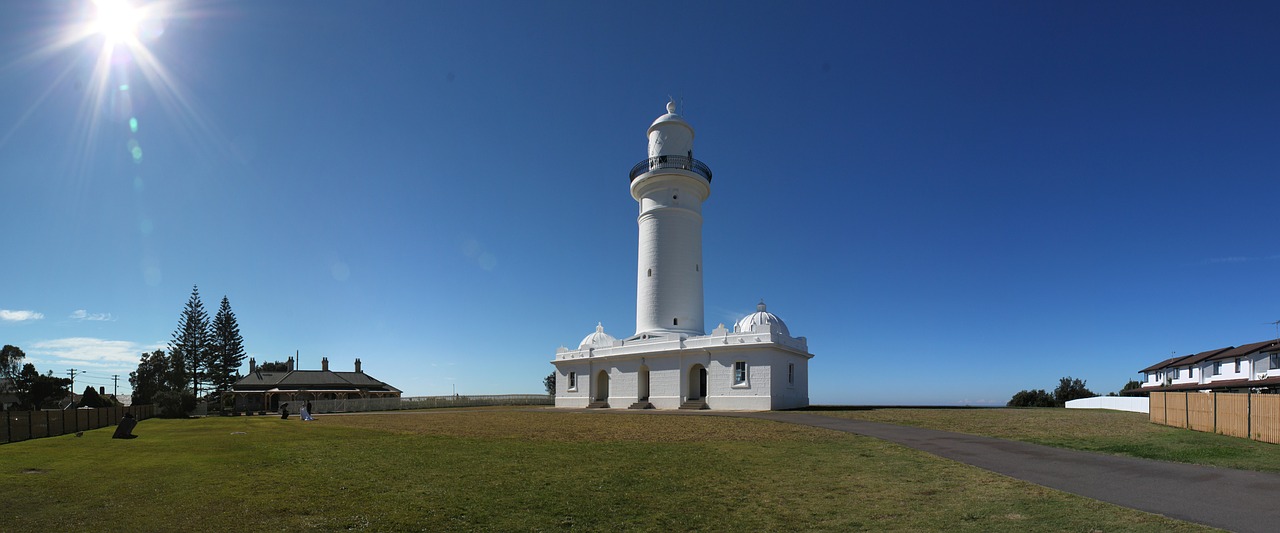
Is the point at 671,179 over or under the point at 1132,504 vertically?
over

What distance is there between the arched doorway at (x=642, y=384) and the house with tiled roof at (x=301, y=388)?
105 feet

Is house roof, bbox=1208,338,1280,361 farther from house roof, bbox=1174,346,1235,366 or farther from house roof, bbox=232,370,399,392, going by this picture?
house roof, bbox=232,370,399,392

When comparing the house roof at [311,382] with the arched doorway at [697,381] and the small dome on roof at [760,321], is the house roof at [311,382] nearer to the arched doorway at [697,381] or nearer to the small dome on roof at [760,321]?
the arched doorway at [697,381]

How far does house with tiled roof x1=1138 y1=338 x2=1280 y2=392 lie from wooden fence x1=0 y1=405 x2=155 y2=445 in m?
52.3

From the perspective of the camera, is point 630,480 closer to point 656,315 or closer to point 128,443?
point 128,443

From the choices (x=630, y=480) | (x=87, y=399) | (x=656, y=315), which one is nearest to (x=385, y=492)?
(x=630, y=480)

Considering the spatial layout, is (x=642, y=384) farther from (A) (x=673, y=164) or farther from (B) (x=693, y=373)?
(A) (x=673, y=164)

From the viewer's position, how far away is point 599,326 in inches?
1724

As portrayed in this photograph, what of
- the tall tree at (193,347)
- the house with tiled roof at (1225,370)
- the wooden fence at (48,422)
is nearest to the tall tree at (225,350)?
the tall tree at (193,347)

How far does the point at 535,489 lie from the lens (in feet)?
32.2

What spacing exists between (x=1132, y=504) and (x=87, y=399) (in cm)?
7083

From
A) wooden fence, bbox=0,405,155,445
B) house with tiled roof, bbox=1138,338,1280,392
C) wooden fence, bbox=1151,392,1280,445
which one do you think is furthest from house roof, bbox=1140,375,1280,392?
wooden fence, bbox=0,405,155,445

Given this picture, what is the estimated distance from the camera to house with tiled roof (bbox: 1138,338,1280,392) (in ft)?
136

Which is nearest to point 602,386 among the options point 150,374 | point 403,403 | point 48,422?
point 403,403
